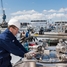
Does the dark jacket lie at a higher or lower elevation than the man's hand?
higher

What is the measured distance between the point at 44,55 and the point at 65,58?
663 millimetres

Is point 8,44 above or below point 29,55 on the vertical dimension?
above

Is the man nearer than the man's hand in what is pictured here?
Yes

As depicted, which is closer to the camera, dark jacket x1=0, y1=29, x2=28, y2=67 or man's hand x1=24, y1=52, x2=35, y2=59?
dark jacket x1=0, y1=29, x2=28, y2=67

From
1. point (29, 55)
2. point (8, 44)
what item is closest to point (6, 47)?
point (8, 44)

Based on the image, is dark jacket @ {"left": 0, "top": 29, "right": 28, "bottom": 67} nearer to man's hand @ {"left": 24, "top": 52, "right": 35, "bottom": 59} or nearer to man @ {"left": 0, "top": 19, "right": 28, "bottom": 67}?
man @ {"left": 0, "top": 19, "right": 28, "bottom": 67}

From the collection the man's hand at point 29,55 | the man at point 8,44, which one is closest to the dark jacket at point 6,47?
the man at point 8,44

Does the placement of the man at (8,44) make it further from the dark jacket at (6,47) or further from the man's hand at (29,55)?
the man's hand at (29,55)

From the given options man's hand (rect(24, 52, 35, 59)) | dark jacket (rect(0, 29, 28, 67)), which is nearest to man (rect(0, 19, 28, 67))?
dark jacket (rect(0, 29, 28, 67))

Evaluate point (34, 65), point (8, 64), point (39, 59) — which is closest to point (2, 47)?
point (8, 64)

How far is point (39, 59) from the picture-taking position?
390 cm

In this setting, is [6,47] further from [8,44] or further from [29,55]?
[29,55]

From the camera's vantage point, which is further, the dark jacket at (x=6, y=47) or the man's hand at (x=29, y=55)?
the man's hand at (x=29, y=55)

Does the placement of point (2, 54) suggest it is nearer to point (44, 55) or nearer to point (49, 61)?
point (49, 61)
